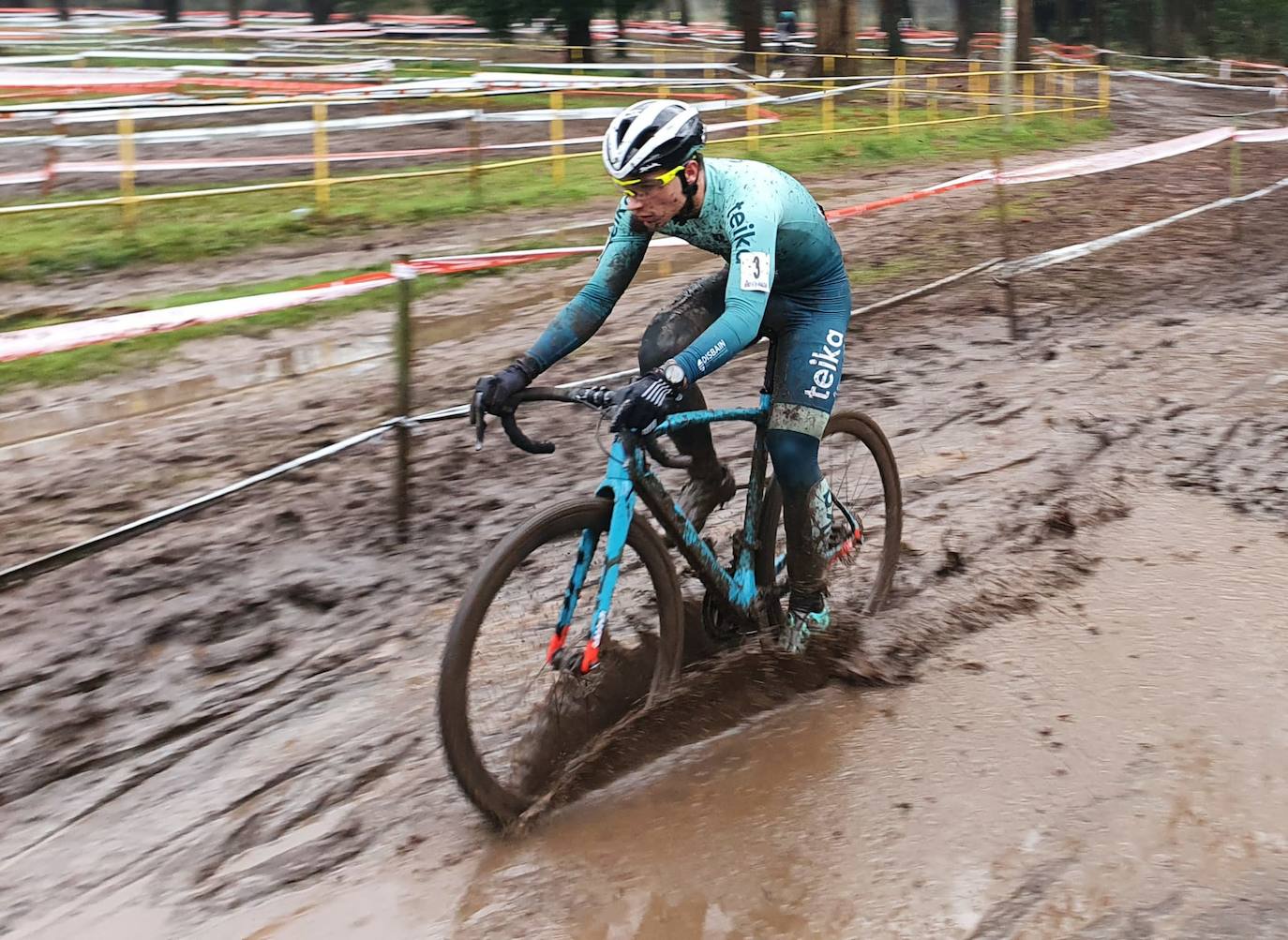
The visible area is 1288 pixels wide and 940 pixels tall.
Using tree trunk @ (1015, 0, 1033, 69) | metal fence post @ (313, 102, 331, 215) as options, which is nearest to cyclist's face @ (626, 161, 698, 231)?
metal fence post @ (313, 102, 331, 215)

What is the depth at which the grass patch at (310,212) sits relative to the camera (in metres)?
11.3

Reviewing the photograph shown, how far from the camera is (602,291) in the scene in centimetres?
402

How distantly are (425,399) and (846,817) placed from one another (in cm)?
453

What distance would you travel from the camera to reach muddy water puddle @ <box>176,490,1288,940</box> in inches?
125

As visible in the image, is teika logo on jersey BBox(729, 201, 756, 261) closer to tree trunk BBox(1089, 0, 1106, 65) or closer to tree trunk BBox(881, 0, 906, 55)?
tree trunk BBox(881, 0, 906, 55)

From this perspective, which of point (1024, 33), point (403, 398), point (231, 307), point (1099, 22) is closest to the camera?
point (403, 398)

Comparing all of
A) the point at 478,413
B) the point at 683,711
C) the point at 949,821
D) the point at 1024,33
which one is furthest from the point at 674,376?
the point at 1024,33

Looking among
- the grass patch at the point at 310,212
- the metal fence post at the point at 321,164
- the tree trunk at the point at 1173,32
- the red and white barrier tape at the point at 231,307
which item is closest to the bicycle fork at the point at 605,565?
the red and white barrier tape at the point at 231,307

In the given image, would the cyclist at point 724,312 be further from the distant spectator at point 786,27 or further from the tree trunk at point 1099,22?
the tree trunk at point 1099,22

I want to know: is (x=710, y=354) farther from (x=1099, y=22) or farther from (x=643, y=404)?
(x=1099, y=22)

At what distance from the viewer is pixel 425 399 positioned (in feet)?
24.7

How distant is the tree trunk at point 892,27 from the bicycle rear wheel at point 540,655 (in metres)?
36.6

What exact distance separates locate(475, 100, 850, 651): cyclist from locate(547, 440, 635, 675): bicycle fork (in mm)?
203

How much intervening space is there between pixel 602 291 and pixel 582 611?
1.05m
